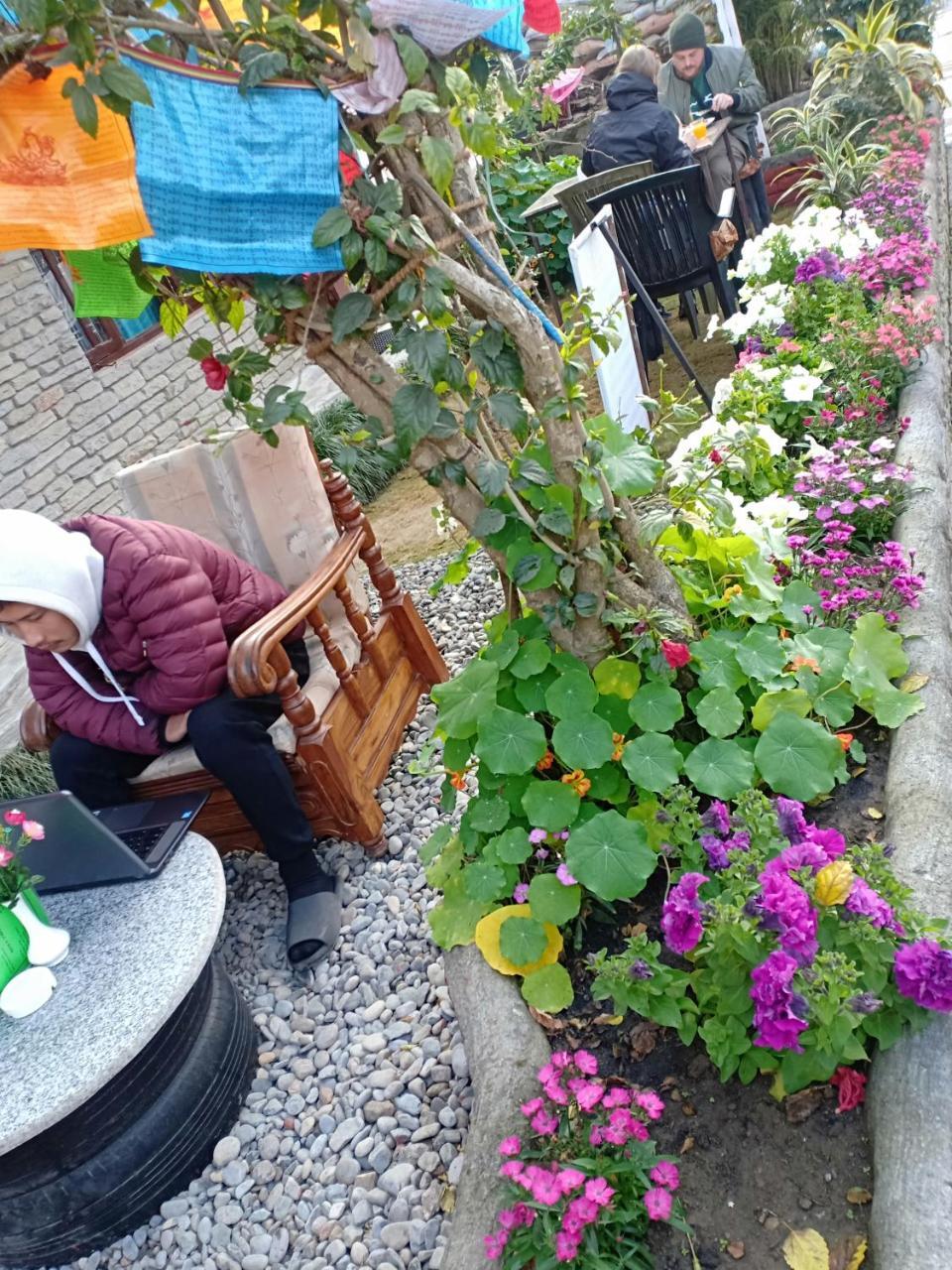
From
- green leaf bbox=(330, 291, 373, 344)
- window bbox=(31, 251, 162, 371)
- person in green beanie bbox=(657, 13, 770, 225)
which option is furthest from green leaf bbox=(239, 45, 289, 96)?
person in green beanie bbox=(657, 13, 770, 225)

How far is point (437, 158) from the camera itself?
1418 mm

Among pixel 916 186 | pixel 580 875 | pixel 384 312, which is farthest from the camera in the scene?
pixel 916 186

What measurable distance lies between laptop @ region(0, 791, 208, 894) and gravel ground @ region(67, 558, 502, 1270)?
1.87 feet

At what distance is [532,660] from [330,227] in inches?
38.9

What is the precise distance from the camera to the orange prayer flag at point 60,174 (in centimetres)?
136

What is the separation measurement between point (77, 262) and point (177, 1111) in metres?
1.88

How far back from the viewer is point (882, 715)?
6.16ft

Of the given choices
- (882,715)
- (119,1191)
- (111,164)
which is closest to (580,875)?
(882,715)

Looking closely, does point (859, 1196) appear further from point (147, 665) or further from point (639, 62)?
point (639, 62)

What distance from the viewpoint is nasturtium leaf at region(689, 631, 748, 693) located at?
6.38 feet

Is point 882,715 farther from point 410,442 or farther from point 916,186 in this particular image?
point 916,186

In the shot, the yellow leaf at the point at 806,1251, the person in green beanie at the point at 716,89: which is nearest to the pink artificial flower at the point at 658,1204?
the yellow leaf at the point at 806,1251

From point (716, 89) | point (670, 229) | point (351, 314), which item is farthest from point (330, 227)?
point (716, 89)

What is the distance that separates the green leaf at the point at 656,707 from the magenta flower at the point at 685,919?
0.43 metres
